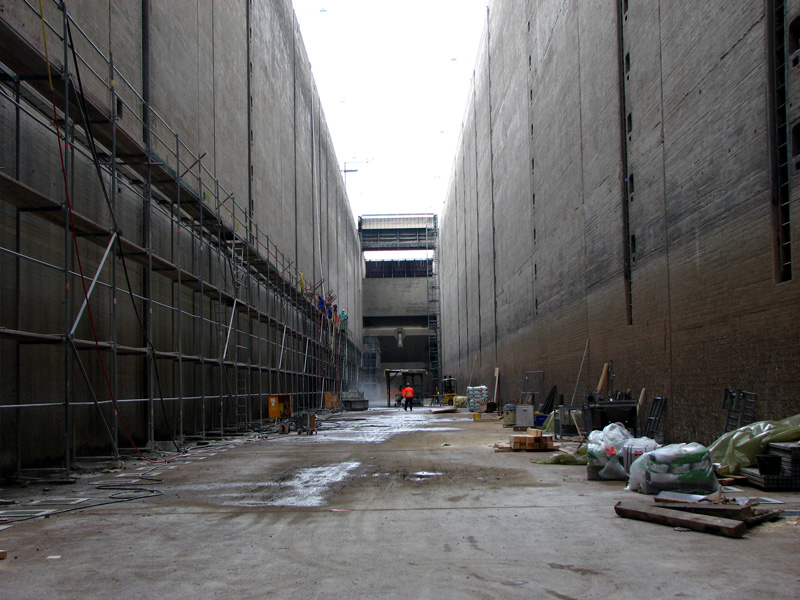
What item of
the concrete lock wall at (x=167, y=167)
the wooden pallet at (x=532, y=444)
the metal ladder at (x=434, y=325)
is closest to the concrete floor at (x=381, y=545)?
the concrete lock wall at (x=167, y=167)

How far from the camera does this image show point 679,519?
562cm

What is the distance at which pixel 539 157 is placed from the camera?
22.9 metres

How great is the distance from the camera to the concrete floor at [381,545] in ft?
13.7

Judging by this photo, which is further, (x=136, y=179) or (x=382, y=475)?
(x=136, y=179)

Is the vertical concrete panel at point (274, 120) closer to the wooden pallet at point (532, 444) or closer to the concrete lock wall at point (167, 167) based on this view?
the concrete lock wall at point (167, 167)

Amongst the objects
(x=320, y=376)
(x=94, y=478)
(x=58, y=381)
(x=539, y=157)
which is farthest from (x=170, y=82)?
(x=320, y=376)

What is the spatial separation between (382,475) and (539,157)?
16.1m

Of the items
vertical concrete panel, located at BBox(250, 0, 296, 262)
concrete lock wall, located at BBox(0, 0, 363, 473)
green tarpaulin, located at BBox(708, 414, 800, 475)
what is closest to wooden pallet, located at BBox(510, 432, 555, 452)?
green tarpaulin, located at BBox(708, 414, 800, 475)

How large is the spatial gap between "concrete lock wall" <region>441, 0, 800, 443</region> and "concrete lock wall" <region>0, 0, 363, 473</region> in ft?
31.2

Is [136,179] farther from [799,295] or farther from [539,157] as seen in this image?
[539,157]

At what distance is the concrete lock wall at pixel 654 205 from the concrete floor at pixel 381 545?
3170 millimetres

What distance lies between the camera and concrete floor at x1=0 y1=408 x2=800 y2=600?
4.16m

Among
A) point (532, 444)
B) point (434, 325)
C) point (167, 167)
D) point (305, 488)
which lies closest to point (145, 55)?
point (167, 167)

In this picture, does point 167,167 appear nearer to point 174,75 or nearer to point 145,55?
point 145,55
